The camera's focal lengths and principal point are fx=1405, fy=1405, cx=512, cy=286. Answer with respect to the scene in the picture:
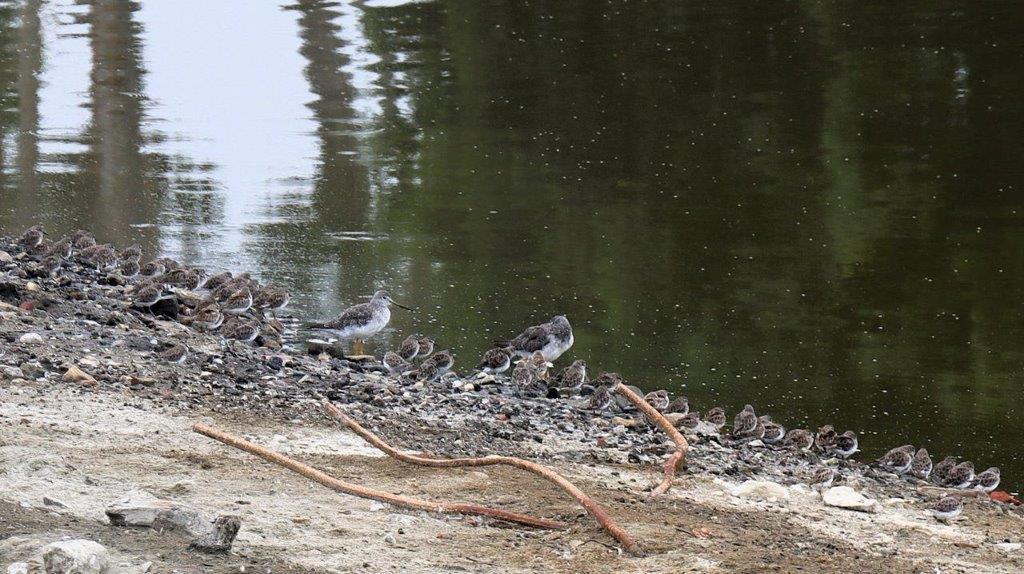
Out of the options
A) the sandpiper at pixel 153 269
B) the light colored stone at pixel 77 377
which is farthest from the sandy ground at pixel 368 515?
the sandpiper at pixel 153 269

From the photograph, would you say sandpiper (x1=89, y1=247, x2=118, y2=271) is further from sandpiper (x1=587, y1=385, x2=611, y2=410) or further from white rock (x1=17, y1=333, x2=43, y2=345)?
sandpiper (x1=587, y1=385, x2=611, y2=410)

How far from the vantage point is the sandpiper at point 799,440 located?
9781mm

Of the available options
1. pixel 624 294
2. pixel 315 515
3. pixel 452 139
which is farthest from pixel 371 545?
pixel 452 139

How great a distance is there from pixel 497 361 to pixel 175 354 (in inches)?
108

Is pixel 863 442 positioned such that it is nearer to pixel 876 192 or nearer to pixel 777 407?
pixel 777 407

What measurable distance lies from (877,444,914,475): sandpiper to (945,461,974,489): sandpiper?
0.34m

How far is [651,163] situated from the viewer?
17.9m

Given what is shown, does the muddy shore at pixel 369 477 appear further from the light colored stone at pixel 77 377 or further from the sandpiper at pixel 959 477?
the sandpiper at pixel 959 477

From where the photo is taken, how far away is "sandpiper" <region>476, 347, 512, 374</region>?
36.4 feet

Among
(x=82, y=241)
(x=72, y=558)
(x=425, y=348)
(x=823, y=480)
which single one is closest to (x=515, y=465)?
(x=72, y=558)

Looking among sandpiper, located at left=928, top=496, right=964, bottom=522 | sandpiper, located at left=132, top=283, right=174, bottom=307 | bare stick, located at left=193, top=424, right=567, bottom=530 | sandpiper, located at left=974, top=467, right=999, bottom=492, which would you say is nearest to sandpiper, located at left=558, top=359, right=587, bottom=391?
sandpiper, located at left=974, top=467, right=999, bottom=492

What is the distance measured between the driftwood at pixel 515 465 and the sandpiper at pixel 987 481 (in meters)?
3.58

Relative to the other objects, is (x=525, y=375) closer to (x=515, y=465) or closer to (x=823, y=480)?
(x=823, y=480)

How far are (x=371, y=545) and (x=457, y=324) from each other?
6507 mm
